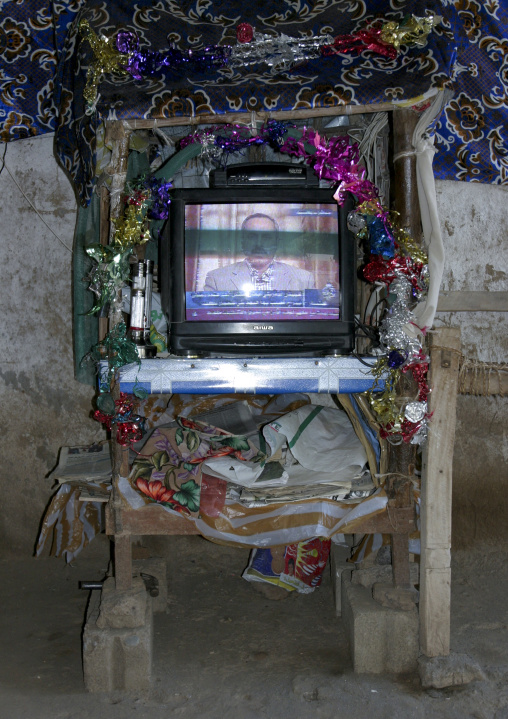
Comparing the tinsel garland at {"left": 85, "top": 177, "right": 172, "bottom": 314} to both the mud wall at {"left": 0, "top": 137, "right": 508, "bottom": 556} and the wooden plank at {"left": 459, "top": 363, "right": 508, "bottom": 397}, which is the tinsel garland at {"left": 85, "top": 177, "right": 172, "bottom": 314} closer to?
the mud wall at {"left": 0, "top": 137, "right": 508, "bottom": 556}

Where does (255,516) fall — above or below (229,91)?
below

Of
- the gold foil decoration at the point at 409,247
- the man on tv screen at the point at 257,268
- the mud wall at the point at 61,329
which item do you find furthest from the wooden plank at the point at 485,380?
the mud wall at the point at 61,329

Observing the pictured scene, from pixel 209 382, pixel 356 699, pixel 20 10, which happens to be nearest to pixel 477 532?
pixel 356 699

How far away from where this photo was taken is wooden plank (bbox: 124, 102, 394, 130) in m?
2.16

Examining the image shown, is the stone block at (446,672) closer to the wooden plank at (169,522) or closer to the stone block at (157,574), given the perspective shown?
the wooden plank at (169,522)

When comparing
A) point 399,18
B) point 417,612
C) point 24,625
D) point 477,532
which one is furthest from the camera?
point 477,532

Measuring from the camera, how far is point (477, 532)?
3.23 metres

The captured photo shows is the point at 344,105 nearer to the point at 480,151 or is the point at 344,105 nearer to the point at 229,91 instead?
the point at 229,91

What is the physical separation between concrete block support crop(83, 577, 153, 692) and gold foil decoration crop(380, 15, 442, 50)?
2233mm

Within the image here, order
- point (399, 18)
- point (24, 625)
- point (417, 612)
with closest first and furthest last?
point (399, 18)
point (417, 612)
point (24, 625)

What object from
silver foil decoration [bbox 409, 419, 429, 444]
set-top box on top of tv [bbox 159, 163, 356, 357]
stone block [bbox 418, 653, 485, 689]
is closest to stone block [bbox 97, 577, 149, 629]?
set-top box on top of tv [bbox 159, 163, 356, 357]

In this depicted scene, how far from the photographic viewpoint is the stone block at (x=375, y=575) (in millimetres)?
2477

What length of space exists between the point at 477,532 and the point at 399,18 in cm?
253

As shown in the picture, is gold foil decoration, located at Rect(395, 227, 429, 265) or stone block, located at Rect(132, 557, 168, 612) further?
stone block, located at Rect(132, 557, 168, 612)
